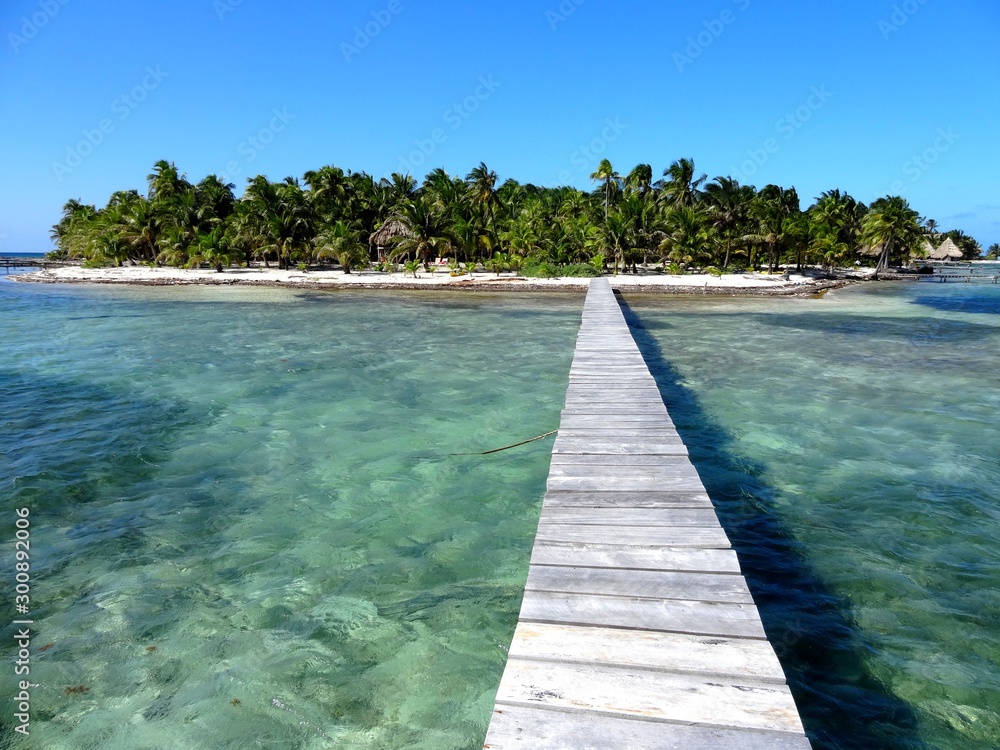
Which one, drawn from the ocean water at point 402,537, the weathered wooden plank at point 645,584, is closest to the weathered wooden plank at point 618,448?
the ocean water at point 402,537

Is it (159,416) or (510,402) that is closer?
(159,416)

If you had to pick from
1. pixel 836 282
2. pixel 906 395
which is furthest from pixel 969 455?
pixel 836 282

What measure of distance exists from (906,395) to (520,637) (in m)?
10.4

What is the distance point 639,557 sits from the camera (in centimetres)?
314

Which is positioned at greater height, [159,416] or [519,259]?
[519,259]

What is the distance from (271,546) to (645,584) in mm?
3466

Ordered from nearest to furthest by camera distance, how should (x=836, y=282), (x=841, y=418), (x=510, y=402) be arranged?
(x=841, y=418), (x=510, y=402), (x=836, y=282)

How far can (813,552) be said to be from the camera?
4.75 m

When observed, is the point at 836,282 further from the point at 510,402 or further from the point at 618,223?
the point at 510,402

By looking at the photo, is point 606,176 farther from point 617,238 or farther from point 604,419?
point 604,419

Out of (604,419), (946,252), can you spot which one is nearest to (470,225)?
(604,419)

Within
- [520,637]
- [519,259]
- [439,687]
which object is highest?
[519,259]

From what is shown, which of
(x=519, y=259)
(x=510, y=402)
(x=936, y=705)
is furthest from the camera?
(x=519, y=259)

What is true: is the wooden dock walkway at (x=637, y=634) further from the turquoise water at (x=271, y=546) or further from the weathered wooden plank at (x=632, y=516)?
the turquoise water at (x=271, y=546)
